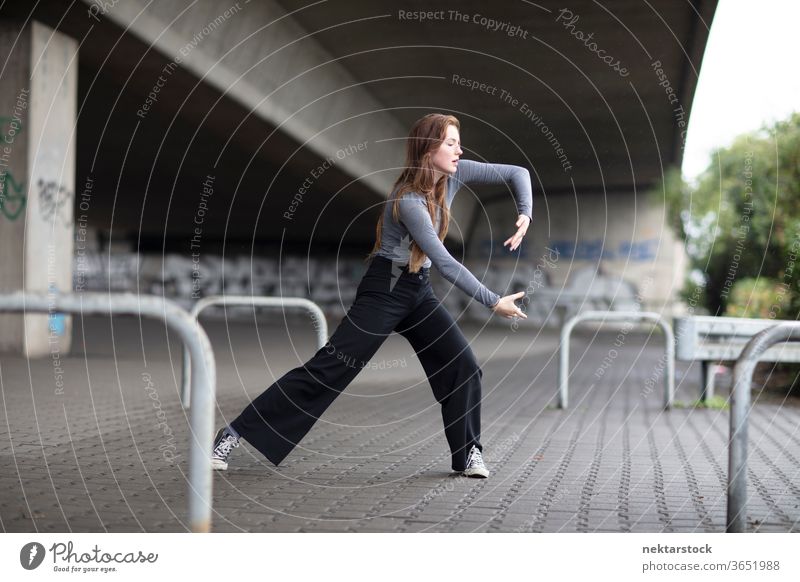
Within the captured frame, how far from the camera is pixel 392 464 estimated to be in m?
5.59

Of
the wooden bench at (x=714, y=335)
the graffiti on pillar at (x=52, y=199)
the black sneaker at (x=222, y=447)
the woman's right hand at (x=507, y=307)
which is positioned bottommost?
the black sneaker at (x=222, y=447)

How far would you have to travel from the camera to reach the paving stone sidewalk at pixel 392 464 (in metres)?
4.18

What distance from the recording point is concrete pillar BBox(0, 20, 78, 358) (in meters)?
11.9

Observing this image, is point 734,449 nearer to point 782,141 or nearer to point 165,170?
point 782,141

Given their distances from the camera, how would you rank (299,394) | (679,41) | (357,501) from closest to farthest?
(357,501) → (299,394) → (679,41)

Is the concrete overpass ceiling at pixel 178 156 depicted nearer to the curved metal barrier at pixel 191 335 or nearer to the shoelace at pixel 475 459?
the shoelace at pixel 475 459

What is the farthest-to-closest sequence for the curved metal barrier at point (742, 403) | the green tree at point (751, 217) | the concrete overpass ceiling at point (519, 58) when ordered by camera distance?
the concrete overpass ceiling at point (519, 58)
the green tree at point (751, 217)
the curved metal barrier at point (742, 403)

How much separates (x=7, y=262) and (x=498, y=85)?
7.61 m

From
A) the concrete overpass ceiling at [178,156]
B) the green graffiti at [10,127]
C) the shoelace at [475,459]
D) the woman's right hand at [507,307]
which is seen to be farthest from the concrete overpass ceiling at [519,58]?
the woman's right hand at [507,307]

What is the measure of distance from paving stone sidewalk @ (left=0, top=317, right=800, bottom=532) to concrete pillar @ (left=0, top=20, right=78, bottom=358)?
1.51 metres

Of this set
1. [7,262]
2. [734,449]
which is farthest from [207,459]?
[7,262]

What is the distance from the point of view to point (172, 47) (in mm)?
11414

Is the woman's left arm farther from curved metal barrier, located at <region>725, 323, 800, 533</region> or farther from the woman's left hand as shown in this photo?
curved metal barrier, located at <region>725, 323, 800, 533</region>
